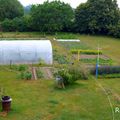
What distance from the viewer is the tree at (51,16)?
133 ft

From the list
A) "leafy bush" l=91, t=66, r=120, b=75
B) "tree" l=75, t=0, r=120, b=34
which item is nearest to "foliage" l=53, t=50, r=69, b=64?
"leafy bush" l=91, t=66, r=120, b=75

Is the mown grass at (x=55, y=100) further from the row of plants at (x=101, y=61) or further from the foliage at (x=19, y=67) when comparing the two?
the row of plants at (x=101, y=61)

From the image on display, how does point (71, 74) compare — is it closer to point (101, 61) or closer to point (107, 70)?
point (107, 70)

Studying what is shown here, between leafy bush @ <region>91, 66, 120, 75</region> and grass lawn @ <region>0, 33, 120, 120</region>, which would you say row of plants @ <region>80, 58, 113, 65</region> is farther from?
grass lawn @ <region>0, 33, 120, 120</region>

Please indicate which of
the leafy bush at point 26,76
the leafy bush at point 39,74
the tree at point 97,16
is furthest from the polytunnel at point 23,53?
the tree at point 97,16

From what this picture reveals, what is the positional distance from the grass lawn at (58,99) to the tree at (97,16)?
2432cm

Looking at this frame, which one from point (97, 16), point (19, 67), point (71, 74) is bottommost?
point (19, 67)

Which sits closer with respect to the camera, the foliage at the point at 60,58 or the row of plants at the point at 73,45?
the foliage at the point at 60,58

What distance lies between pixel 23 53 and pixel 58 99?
8746 mm

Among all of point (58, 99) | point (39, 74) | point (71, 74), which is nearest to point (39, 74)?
point (39, 74)

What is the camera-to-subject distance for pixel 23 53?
2255 centimetres

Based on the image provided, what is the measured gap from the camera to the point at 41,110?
12.9m

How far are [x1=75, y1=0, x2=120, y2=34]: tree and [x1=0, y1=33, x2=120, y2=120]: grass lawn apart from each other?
2432cm

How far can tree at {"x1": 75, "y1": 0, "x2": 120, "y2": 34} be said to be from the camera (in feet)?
137
